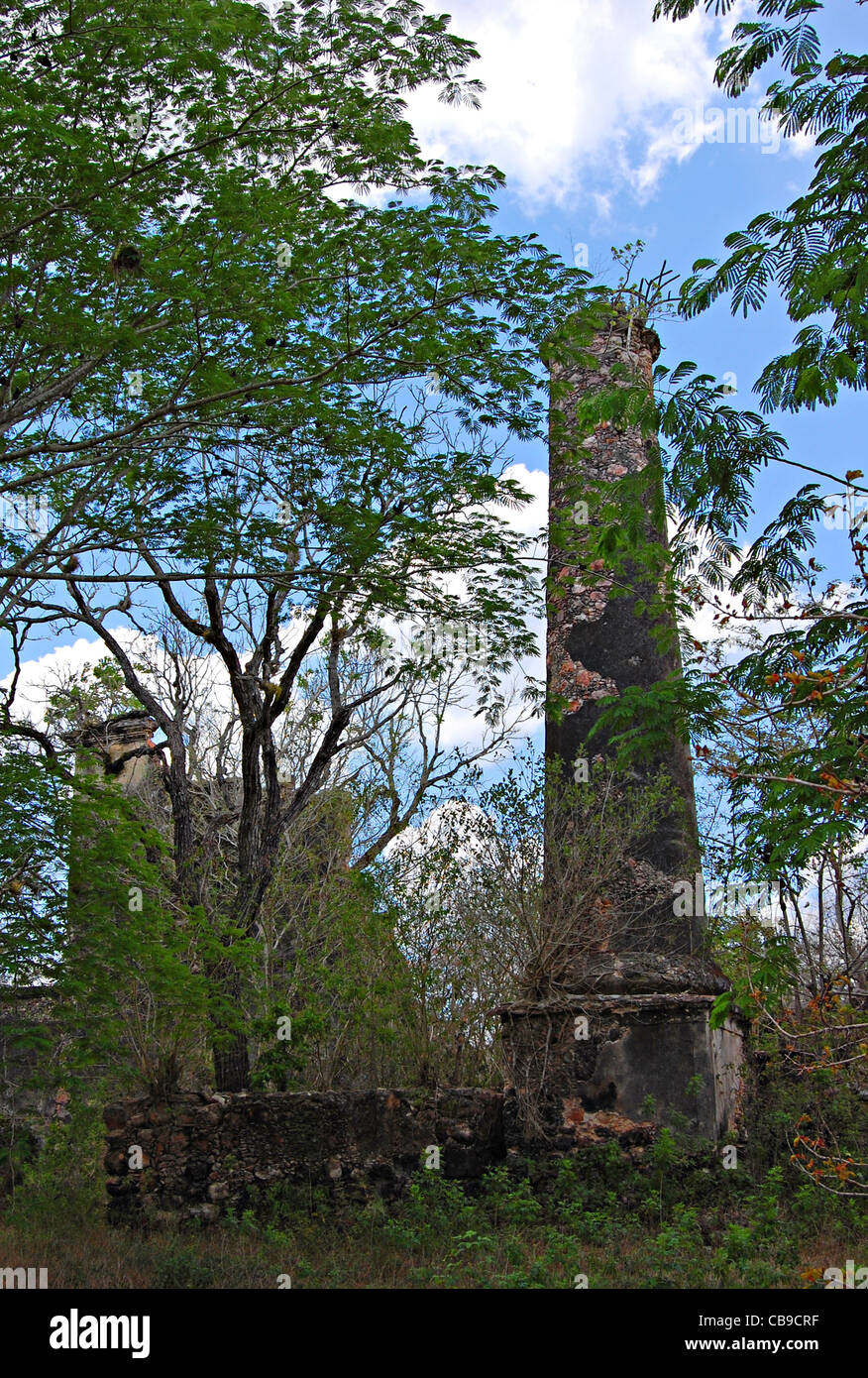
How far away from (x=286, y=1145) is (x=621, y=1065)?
118 inches

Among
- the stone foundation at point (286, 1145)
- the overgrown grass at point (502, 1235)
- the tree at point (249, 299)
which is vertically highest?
the tree at point (249, 299)

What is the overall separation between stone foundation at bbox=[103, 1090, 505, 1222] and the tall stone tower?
0.66 m

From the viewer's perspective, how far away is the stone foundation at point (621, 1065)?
9695 millimetres

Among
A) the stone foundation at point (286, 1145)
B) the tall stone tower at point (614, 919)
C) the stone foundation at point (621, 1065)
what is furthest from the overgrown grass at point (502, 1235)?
the tall stone tower at point (614, 919)

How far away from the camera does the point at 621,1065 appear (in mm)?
9875

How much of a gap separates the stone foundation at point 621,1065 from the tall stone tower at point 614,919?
1 centimetres

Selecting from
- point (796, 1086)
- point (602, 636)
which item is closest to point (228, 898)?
point (602, 636)

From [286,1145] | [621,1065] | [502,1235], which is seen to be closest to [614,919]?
[621,1065]

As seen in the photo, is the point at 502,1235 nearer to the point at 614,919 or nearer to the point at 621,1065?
the point at 621,1065

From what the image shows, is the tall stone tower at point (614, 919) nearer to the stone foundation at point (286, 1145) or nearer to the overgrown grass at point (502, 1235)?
the overgrown grass at point (502, 1235)

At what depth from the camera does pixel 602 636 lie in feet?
37.5

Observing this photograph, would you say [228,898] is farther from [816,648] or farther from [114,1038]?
[816,648]

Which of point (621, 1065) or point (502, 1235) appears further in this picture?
point (621, 1065)
